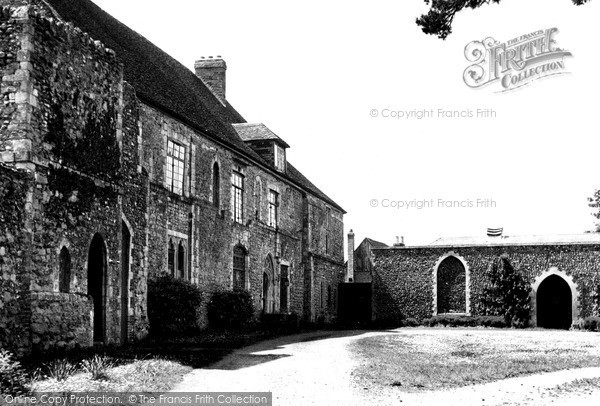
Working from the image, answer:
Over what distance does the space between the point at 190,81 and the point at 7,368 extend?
22.8m

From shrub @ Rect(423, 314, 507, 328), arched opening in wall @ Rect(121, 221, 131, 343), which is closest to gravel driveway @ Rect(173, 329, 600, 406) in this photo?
arched opening in wall @ Rect(121, 221, 131, 343)

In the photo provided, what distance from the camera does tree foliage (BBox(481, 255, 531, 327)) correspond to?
34281mm

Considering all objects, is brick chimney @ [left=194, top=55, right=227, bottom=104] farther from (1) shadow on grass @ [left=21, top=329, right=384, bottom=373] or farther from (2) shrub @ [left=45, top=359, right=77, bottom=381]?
(2) shrub @ [left=45, top=359, right=77, bottom=381]

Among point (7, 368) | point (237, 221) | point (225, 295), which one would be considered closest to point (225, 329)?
point (225, 295)

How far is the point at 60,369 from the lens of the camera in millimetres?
12141

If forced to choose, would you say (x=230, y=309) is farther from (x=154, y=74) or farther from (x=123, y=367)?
(x=123, y=367)

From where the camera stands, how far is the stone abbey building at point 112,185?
1523 cm

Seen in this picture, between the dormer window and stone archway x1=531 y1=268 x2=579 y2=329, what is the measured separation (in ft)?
39.5

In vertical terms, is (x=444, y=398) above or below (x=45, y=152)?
below

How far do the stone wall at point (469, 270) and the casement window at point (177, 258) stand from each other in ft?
48.7

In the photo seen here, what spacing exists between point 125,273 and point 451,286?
19.8 m

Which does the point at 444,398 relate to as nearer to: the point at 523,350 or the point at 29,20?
the point at 523,350

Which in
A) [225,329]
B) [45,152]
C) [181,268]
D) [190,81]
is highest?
[190,81]

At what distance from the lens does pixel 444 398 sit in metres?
11.7
